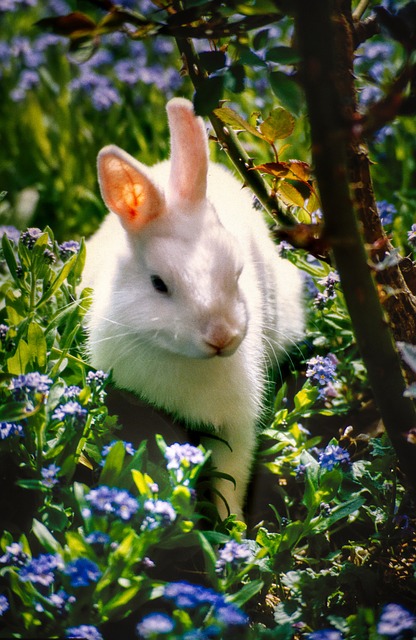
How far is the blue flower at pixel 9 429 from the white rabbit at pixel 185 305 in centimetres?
57

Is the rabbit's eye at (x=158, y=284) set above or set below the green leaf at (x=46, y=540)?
above

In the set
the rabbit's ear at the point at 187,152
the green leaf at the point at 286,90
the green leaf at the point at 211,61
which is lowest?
the rabbit's ear at the point at 187,152

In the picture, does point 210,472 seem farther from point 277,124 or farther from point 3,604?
point 277,124

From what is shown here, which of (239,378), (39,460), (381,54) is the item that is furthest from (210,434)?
(381,54)

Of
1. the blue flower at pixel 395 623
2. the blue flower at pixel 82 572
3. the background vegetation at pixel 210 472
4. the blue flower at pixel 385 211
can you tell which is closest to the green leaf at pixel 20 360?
the background vegetation at pixel 210 472

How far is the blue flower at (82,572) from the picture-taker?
6.38ft

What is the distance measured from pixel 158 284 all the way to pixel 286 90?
34.1 inches

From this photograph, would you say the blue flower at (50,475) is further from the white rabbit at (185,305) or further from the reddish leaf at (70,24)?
the reddish leaf at (70,24)

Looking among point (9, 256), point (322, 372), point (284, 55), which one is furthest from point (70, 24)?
point (322, 372)

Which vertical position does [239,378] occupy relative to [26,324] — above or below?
below

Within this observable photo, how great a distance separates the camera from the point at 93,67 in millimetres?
5691

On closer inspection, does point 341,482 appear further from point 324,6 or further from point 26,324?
point 324,6

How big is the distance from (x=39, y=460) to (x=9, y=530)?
0.24 m

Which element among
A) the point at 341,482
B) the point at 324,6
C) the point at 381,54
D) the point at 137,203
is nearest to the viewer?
the point at 324,6
